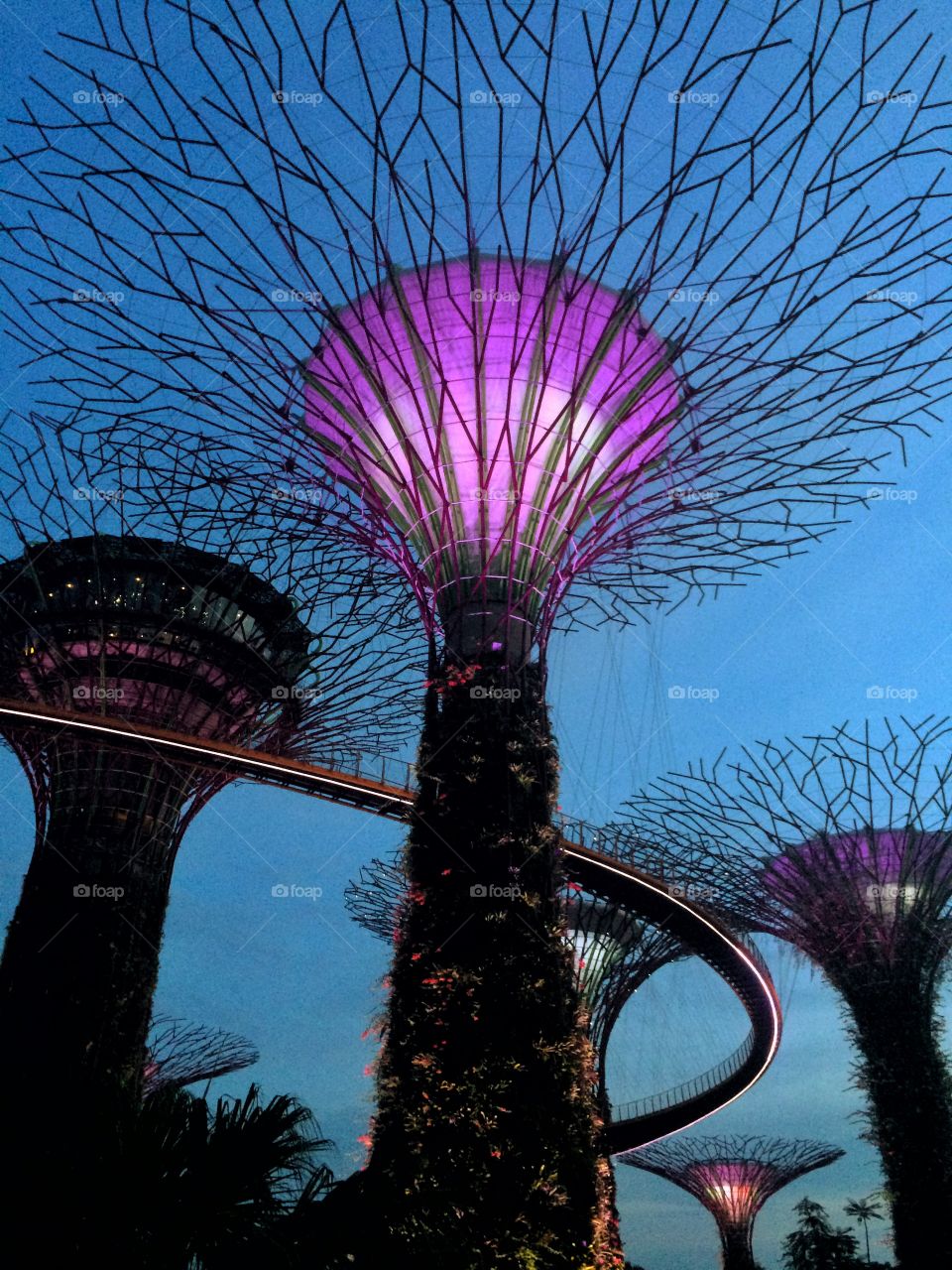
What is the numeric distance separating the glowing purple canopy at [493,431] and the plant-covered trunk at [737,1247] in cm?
3348

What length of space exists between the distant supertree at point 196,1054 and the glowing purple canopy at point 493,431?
23.1m

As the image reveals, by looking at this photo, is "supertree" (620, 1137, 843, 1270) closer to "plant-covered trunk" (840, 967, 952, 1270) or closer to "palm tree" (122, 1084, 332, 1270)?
"plant-covered trunk" (840, 967, 952, 1270)

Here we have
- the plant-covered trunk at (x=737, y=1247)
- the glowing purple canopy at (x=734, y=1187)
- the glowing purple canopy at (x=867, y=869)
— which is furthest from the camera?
the glowing purple canopy at (x=734, y=1187)

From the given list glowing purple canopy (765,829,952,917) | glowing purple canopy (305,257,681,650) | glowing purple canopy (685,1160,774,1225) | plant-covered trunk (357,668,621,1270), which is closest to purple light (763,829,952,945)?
glowing purple canopy (765,829,952,917)

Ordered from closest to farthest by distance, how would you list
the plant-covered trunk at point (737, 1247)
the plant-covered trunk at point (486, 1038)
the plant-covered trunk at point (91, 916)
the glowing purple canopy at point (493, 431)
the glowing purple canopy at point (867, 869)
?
the plant-covered trunk at point (486, 1038) < the glowing purple canopy at point (493, 431) < the glowing purple canopy at point (867, 869) < the plant-covered trunk at point (91, 916) < the plant-covered trunk at point (737, 1247)

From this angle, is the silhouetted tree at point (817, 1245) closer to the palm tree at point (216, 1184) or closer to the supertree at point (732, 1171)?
the supertree at point (732, 1171)

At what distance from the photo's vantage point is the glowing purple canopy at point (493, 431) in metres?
9.18

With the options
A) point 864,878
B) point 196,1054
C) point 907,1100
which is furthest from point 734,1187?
point 907,1100

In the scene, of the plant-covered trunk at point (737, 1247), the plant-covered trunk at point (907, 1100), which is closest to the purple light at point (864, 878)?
the plant-covered trunk at point (907, 1100)

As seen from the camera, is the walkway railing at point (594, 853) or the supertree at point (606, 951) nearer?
the walkway railing at point (594, 853)

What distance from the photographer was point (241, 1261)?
16.8 ft

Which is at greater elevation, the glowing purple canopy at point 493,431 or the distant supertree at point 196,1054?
the glowing purple canopy at point 493,431

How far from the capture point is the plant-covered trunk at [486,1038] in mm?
6344

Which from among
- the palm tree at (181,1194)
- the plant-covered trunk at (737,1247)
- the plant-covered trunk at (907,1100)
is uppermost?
the plant-covered trunk at (907,1100)
